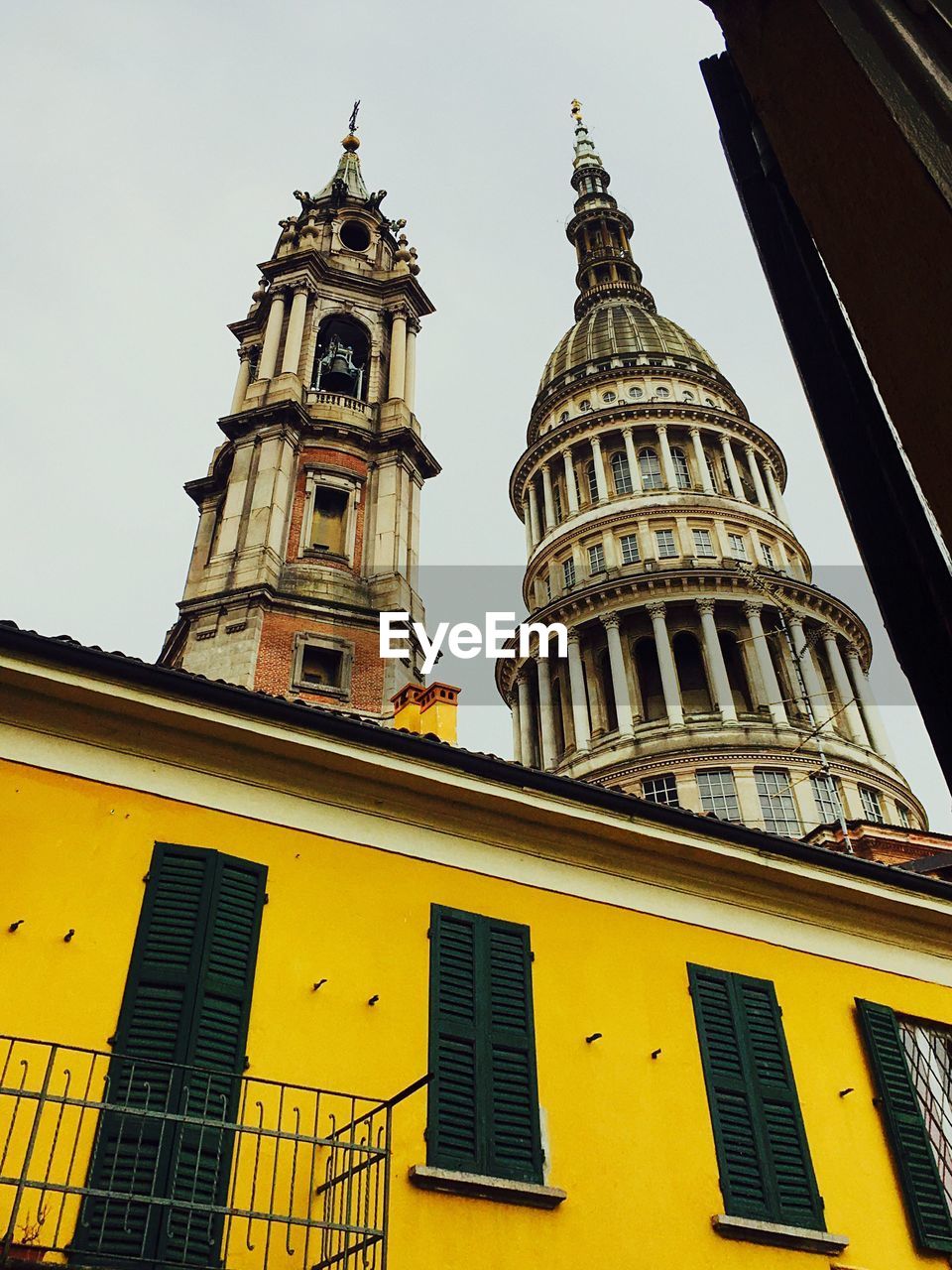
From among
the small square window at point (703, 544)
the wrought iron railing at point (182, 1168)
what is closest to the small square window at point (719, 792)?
the small square window at point (703, 544)

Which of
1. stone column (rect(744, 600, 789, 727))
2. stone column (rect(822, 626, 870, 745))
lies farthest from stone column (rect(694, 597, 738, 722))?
stone column (rect(822, 626, 870, 745))

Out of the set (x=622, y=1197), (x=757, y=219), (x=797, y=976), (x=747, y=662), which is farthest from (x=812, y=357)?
(x=747, y=662)

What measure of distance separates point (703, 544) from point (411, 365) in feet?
64.3

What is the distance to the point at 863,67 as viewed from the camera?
2809 millimetres

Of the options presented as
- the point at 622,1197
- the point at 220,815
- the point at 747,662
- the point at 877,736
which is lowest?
the point at 622,1197

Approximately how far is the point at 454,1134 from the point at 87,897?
12.3ft

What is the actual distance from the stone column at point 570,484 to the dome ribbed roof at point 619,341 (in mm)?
6325

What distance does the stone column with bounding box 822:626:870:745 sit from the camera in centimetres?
4616

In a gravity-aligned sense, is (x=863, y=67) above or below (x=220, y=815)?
below

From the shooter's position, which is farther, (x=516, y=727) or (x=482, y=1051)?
(x=516, y=727)

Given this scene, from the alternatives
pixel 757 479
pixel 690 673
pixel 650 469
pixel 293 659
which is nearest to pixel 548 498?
A: pixel 650 469

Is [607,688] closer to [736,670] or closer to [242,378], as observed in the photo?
[736,670]

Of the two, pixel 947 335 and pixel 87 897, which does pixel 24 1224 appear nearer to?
pixel 87 897

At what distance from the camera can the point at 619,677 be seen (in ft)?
153
